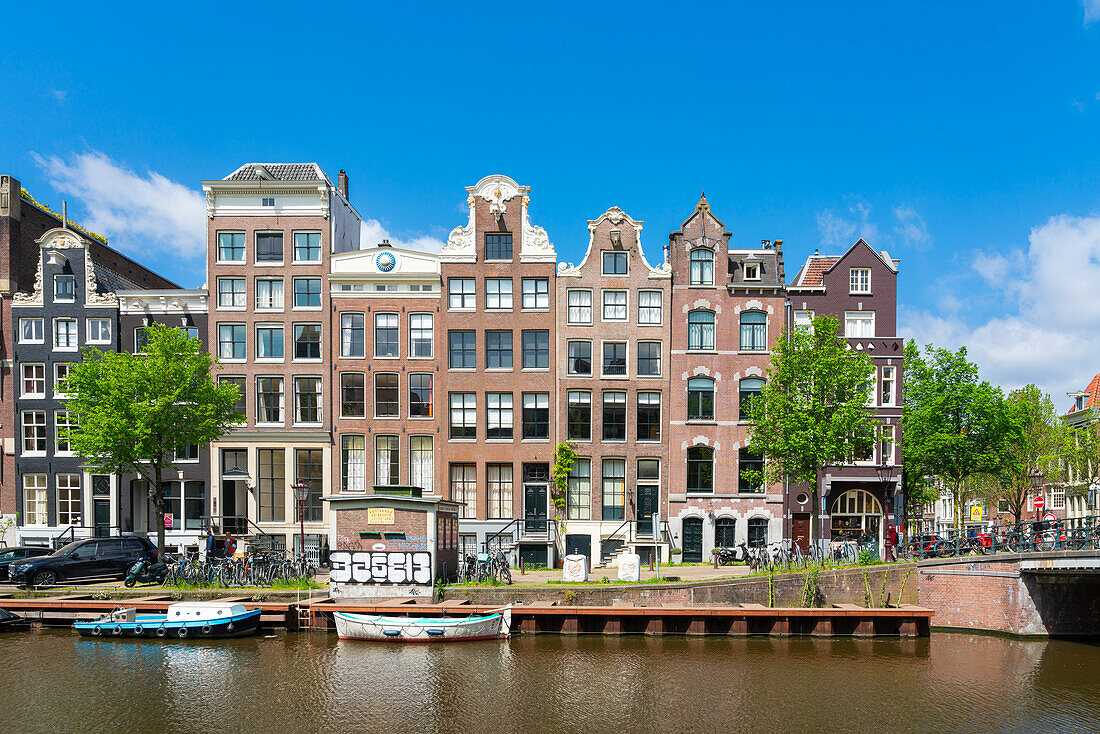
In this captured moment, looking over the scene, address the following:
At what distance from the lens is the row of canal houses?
152 feet

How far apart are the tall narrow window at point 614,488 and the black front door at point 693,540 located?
3.83 meters

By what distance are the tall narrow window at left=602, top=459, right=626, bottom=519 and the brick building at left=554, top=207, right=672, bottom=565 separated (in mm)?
57

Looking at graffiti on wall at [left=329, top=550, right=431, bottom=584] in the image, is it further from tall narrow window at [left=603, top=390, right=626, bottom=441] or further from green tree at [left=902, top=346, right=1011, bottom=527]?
green tree at [left=902, top=346, right=1011, bottom=527]

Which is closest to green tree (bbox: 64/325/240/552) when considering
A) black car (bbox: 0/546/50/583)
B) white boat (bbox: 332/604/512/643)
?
black car (bbox: 0/546/50/583)

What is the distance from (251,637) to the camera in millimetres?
31703

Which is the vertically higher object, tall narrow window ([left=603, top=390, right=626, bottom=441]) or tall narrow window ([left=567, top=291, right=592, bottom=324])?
tall narrow window ([left=567, top=291, right=592, bottom=324])

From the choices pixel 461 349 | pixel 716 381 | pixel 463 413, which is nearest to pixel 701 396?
pixel 716 381

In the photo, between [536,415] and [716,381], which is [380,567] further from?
[716,381]

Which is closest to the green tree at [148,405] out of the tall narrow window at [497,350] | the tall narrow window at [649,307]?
the tall narrow window at [497,350]

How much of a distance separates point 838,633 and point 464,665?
15.4 metres

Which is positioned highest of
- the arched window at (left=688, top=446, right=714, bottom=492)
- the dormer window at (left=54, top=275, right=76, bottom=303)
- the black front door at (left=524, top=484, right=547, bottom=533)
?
the dormer window at (left=54, top=275, right=76, bottom=303)

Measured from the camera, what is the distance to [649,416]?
4694cm

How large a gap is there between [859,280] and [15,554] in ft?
154

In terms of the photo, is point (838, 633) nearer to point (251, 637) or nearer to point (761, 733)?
point (761, 733)
